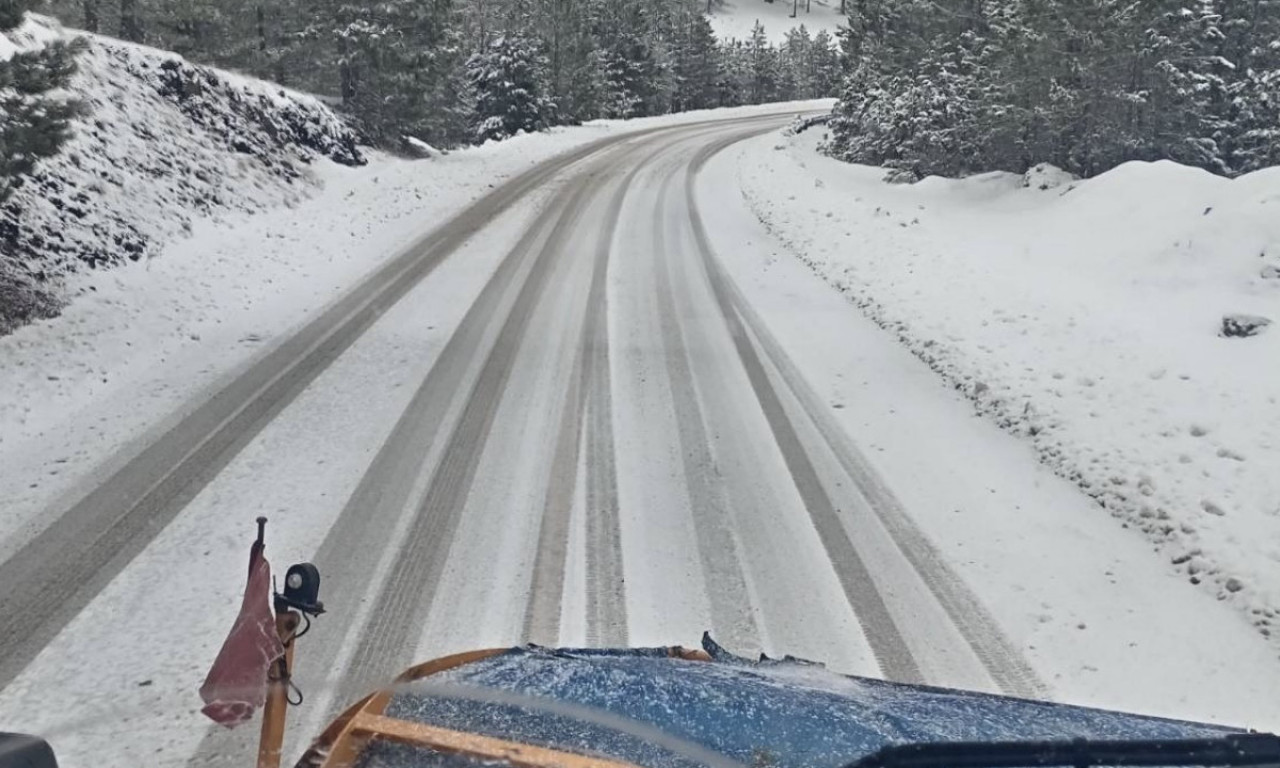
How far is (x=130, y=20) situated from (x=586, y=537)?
2693 centimetres

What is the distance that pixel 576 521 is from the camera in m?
5.93

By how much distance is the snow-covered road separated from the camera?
443 centimetres

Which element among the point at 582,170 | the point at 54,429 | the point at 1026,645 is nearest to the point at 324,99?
the point at 582,170

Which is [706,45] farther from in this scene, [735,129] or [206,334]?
[206,334]

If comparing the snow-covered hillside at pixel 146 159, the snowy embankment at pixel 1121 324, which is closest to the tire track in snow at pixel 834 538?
the snowy embankment at pixel 1121 324

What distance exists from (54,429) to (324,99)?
61.2 feet

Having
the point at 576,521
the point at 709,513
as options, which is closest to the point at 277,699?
the point at 576,521

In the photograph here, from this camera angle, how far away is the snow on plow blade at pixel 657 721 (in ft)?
6.23

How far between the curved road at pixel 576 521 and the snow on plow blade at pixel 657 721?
1.99m

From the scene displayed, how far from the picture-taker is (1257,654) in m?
4.85

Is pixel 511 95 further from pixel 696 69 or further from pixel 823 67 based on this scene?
pixel 823 67

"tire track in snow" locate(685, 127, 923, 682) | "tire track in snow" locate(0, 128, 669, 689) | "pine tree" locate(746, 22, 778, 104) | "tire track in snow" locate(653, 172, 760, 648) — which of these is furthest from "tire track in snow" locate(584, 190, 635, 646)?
"pine tree" locate(746, 22, 778, 104)

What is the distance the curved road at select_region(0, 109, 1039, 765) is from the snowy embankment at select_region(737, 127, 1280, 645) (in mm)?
1849

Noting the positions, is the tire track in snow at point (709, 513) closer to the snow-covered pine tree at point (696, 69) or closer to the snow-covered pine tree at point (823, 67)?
the snow-covered pine tree at point (696, 69)
